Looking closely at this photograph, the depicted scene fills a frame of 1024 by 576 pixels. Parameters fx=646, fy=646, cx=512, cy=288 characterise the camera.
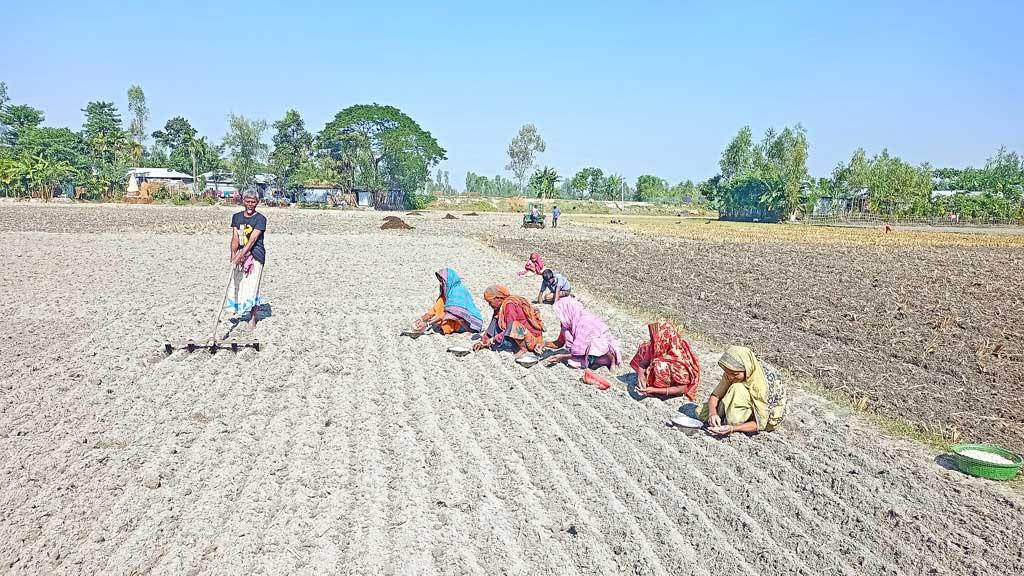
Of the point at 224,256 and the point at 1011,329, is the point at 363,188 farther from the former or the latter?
the point at 1011,329

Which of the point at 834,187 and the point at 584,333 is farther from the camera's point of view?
the point at 834,187

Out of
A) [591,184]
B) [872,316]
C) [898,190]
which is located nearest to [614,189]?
[591,184]

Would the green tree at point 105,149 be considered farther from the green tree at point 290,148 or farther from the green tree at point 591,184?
the green tree at point 591,184

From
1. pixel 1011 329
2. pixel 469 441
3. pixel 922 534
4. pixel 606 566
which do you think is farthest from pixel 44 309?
pixel 1011 329

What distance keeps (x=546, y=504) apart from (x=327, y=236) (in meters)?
22.5

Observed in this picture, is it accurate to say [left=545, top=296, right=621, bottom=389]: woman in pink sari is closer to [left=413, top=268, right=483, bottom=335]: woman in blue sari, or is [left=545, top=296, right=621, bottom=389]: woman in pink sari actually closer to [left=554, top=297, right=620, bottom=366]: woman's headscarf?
[left=554, top=297, right=620, bottom=366]: woman's headscarf

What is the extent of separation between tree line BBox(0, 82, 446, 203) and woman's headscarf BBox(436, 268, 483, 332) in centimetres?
5328

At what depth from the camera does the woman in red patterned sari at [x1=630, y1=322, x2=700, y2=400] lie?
6.17m

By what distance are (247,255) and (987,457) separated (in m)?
7.75

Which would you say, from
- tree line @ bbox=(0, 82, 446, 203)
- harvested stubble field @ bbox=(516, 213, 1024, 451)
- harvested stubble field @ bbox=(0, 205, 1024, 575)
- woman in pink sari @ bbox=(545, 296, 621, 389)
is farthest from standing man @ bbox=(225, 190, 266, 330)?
tree line @ bbox=(0, 82, 446, 203)

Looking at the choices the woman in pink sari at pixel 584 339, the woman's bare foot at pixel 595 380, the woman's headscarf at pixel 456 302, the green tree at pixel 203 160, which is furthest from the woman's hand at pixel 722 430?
the green tree at pixel 203 160

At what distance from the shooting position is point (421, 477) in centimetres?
446

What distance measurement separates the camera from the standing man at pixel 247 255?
807cm

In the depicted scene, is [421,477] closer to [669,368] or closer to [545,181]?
[669,368]
